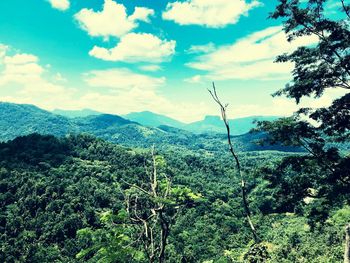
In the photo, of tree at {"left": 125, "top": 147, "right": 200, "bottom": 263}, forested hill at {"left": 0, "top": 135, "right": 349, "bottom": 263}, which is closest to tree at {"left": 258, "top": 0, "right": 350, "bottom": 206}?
tree at {"left": 125, "top": 147, "right": 200, "bottom": 263}

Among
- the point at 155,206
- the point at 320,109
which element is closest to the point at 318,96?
the point at 320,109

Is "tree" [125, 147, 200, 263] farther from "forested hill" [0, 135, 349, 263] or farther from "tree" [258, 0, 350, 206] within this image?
"forested hill" [0, 135, 349, 263]

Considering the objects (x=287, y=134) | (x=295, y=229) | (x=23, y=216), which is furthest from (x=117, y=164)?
(x=287, y=134)

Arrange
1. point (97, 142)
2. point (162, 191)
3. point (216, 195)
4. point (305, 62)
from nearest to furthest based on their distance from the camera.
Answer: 1. point (162, 191)
2. point (305, 62)
3. point (216, 195)
4. point (97, 142)

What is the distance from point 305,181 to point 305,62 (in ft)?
23.0

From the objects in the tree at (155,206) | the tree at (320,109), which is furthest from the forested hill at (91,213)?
the tree at (155,206)

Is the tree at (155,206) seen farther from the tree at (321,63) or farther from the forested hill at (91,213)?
the forested hill at (91,213)

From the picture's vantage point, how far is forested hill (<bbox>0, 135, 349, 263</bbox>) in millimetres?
73062

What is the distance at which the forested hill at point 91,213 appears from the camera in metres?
73.1

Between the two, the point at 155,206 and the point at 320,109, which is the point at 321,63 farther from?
the point at 155,206

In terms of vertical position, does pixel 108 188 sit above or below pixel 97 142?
below

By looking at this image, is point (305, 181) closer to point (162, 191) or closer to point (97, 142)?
point (162, 191)

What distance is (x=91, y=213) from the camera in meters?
97.0

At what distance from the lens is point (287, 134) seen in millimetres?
18922
